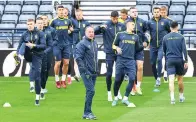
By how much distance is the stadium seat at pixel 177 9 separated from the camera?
120 ft

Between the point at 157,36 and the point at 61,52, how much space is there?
124 inches

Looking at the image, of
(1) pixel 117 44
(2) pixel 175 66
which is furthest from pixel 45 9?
(1) pixel 117 44

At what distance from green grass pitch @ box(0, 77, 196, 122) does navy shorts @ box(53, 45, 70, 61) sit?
1.05 meters

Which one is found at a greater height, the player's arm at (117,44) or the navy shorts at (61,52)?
the player's arm at (117,44)

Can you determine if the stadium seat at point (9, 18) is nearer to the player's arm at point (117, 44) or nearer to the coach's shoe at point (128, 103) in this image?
the player's arm at point (117, 44)

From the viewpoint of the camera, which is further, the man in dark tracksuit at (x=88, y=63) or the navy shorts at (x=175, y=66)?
the navy shorts at (x=175, y=66)

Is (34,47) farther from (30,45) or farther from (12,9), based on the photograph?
(12,9)

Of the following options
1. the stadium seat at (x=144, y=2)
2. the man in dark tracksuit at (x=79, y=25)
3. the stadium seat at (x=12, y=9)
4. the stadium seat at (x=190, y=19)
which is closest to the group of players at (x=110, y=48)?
the man in dark tracksuit at (x=79, y=25)

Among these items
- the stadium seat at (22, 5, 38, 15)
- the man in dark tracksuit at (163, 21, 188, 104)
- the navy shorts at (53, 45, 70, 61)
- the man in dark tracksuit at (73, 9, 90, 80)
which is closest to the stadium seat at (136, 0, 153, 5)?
the stadium seat at (22, 5, 38, 15)

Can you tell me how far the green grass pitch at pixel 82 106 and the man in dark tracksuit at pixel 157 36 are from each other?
26.3 inches

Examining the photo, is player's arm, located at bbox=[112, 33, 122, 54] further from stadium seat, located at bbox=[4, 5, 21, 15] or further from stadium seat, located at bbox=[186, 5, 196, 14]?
stadium seat, located at bbox=[4, 5, 21, 15]

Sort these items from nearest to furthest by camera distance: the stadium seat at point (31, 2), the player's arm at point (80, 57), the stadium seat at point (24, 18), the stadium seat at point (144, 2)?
the player's arm at point (80, 57), the stadium seat at point (24, 18), the stadium seat at point (144, 2), the stadium seat at point (31, 2)

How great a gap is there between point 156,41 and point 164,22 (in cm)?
69

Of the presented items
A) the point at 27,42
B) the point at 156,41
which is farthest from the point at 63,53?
the point at 27,42
